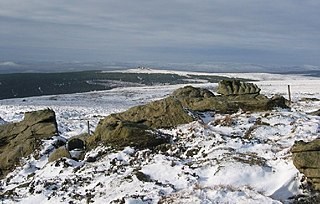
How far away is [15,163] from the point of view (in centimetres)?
1984

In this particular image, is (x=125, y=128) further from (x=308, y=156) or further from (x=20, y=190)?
(x=308, y=156)

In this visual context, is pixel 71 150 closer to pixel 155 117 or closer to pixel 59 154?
pixel 59 154

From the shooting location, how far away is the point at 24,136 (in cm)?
2203

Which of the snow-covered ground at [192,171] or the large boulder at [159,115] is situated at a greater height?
the large boulder at [159,115]

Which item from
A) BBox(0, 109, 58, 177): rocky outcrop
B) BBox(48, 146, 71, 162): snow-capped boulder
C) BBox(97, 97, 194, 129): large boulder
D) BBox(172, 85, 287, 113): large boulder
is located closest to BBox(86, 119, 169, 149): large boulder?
BBox(97, 97, 194, 129): large boulder

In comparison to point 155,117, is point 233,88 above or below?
above

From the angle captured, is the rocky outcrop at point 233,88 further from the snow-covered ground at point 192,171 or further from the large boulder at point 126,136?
the large boulder at point 126,136

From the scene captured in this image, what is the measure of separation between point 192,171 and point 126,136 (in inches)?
176

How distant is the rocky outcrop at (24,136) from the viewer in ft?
66.0

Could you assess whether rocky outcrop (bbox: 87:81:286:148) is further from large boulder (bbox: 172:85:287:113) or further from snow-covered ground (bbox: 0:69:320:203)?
snow-covered ground (bbox: 0:69:320:203)

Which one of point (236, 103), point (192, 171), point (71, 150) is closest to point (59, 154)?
point (71, 150)

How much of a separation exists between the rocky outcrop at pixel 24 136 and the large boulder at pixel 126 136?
300cm

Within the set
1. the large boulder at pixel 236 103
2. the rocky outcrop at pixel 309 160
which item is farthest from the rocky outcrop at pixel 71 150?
the rocky outcrop at pixel 309 160

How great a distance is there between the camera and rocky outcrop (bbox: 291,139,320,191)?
45.3ft
